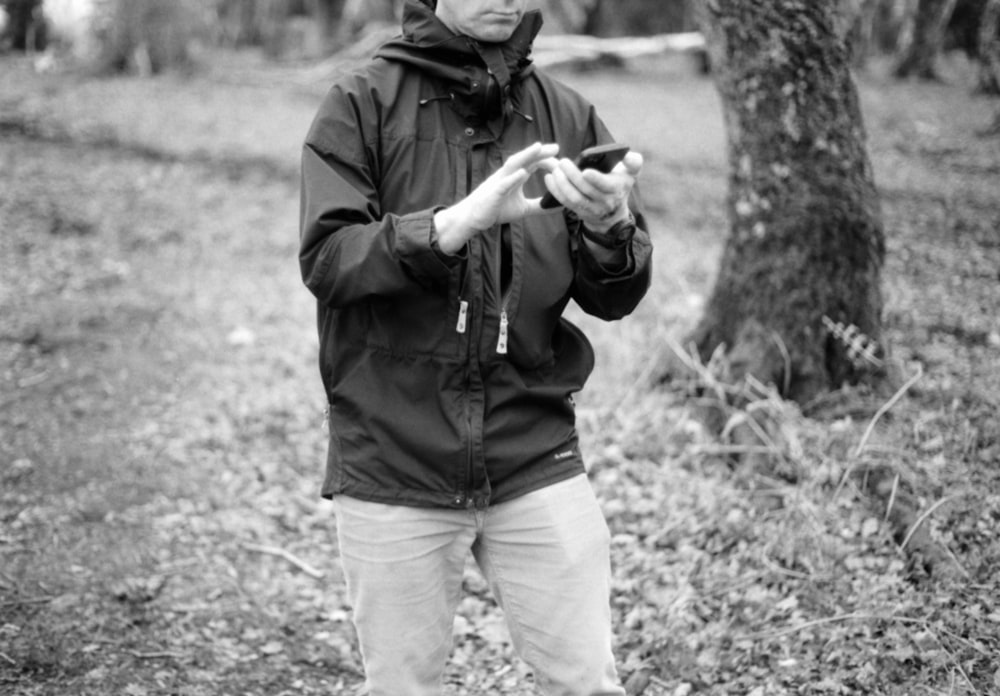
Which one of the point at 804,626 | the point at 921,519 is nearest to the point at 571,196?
the point at 804,626

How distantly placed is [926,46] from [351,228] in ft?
60.3

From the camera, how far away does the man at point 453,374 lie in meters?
2.76

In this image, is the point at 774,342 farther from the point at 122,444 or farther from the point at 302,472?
the point at 122,444

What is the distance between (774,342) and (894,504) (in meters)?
1.33

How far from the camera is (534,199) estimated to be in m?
2.76

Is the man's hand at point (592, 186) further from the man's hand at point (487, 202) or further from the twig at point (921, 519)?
the twig at point (921, 519)

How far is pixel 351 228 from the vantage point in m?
2.60

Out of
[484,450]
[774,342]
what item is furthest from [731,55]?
[484,450]

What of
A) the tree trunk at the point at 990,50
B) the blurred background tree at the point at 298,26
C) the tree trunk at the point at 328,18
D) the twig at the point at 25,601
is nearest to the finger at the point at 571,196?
the twig at the point at 25,601

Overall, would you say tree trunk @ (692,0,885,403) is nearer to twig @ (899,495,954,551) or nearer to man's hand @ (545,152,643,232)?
twig @ (899,495,954,551)

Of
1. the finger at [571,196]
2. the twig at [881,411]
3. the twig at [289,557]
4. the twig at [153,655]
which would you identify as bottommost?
the twig at [289,557]

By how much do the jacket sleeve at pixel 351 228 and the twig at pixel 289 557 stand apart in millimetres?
3100

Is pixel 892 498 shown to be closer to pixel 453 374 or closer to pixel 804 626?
pixel 804 626

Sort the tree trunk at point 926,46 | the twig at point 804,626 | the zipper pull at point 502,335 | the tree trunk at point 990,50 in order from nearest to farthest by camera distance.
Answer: the zipper pull at point 502,335 < the twig at point 804,626 < the tree trunk at point 990,50 < the tree trunk at point 926,46
